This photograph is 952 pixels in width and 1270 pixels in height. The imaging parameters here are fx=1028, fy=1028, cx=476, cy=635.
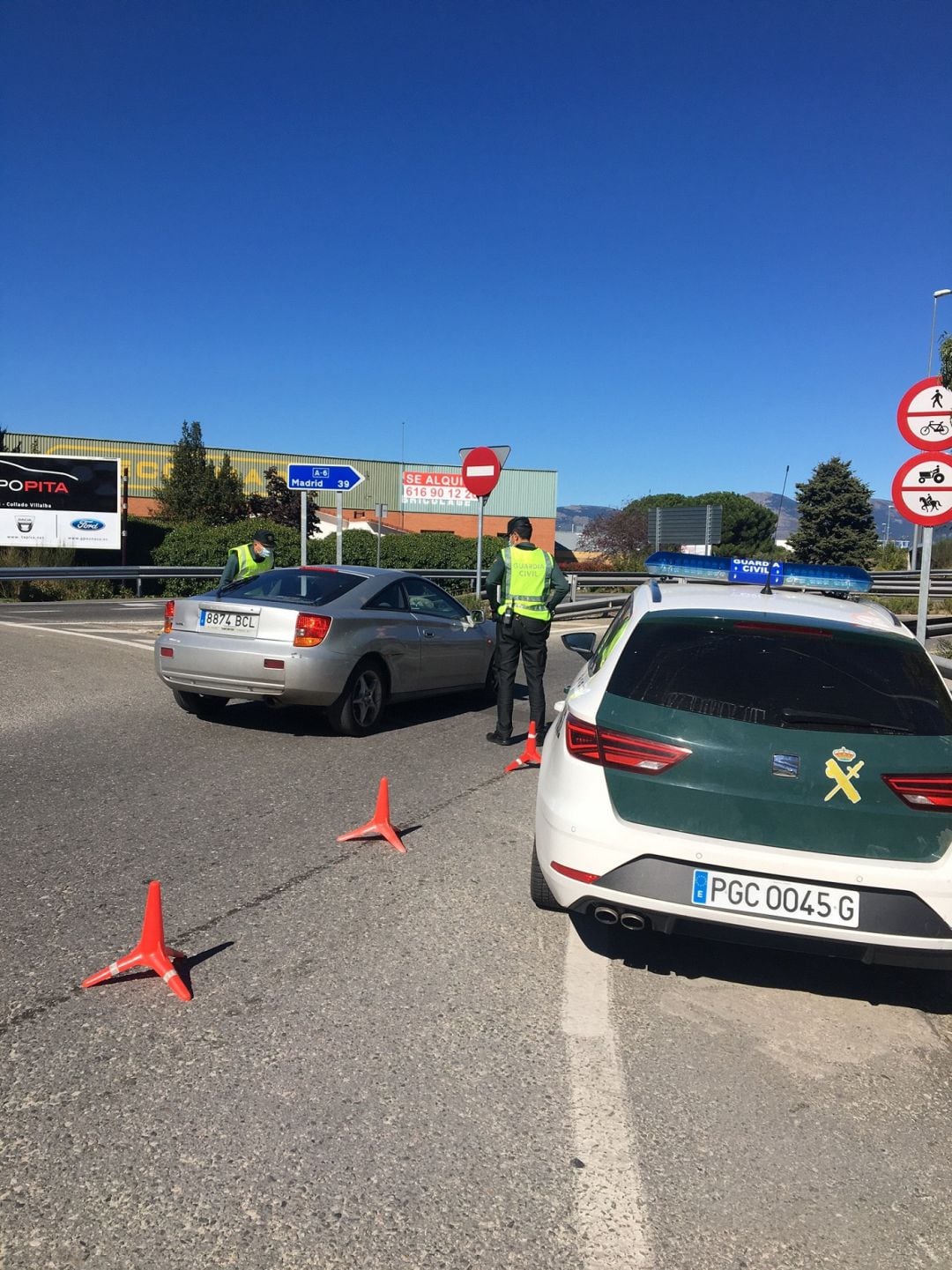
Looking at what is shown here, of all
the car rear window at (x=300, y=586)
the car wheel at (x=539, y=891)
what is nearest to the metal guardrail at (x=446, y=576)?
the car rear window at (x=300, y=586)

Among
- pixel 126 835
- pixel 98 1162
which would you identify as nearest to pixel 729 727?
pixel 98 1162

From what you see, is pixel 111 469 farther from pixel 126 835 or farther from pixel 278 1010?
pixel 278 1010

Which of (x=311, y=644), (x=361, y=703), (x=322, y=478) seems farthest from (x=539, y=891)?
(x=322, y=478)

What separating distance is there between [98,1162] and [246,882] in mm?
2219

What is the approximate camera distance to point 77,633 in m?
16.2

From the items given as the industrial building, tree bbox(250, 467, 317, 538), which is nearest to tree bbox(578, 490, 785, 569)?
the industrial building

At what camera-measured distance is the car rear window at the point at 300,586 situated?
871 centimetres

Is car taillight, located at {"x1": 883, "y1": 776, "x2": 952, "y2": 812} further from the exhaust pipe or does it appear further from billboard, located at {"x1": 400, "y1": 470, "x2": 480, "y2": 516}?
billboard, located at {"x1": 400, "y1": 470, "x2": 480, "y2": 516}

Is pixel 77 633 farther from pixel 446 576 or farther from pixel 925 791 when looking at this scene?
pixel 446 576

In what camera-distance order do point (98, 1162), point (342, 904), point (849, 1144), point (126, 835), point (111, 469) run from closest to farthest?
point (98, 1162)
point (849, 1144)
point (342, 904)
point (126, 835)
point (111, 469)

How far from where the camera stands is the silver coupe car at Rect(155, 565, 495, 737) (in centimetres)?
823

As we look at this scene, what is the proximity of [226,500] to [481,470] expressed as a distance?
3683 cm

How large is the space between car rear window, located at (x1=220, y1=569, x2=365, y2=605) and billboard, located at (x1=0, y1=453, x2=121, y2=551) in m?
22.5

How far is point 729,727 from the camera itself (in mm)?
3775
